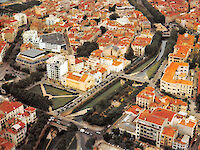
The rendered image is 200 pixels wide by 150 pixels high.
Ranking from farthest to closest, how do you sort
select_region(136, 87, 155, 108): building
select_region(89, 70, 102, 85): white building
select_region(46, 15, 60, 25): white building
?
select_region(46, 15, 60, 25): white building → select_region(89, 70, 102, 85): white building → select_region(136, 87, 155, 108): building

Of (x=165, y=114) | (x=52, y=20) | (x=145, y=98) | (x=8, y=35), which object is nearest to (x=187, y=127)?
(x=165, y=114)

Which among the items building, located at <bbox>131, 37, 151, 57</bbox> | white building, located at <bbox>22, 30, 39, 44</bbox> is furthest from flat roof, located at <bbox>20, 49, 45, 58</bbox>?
building, located at <bbox>131, 37, 151, 57</bbox>

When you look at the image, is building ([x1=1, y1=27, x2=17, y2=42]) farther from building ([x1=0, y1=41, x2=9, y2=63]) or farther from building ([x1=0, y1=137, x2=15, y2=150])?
building ([x1=0, y1=137, x2=15, y2=150])

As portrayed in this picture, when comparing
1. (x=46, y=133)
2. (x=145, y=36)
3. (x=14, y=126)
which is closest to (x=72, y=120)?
(x=46, y=133)

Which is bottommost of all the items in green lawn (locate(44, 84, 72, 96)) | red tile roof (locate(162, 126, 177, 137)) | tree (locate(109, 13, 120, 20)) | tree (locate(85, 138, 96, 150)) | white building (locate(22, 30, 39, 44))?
tree (locate(85, 138, 96, 150))

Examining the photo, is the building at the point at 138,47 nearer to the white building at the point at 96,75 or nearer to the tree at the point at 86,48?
the tree at the point at 86,48

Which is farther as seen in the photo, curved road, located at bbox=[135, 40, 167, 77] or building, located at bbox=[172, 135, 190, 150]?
curved road, located at bbox=[135, 40, 167, 77]
